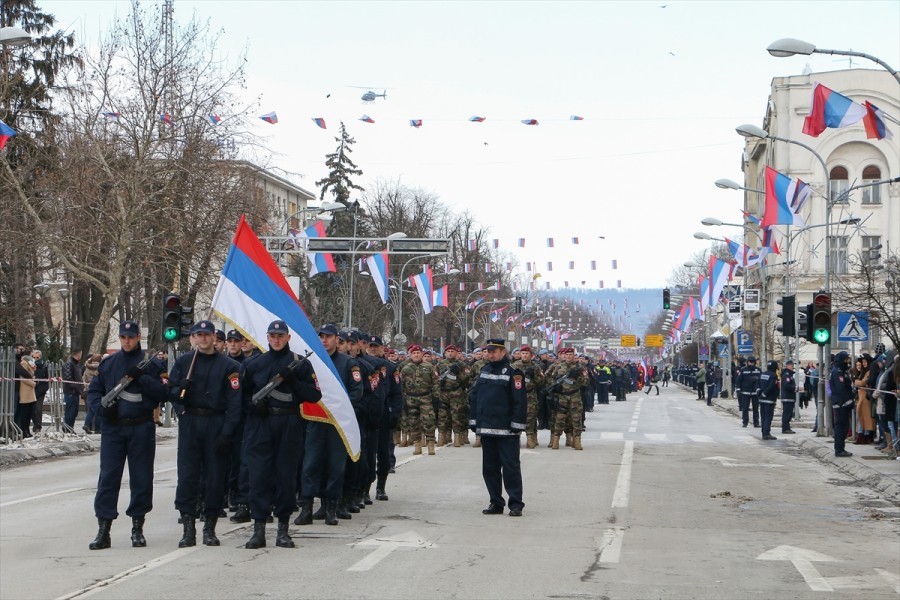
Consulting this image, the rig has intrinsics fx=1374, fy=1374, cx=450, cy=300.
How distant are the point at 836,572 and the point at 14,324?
3553 centimetres

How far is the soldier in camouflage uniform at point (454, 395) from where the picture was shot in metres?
26.5

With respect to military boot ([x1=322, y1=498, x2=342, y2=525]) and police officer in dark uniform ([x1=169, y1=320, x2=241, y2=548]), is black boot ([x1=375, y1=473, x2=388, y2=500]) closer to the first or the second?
military boot ([x1=322, y1=498, x2=342, y2=525])

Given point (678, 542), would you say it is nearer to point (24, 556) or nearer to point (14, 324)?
point (24, 556)

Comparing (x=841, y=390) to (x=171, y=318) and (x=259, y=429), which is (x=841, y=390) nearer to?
(x=171, y=318)

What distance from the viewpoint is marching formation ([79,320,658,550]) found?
1209 centimetres

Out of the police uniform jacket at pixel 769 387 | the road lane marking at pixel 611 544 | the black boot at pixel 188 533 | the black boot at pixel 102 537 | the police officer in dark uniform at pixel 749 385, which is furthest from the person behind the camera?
the police officer in dark uniform at pixel 749 385

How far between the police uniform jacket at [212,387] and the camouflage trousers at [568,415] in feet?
49.2

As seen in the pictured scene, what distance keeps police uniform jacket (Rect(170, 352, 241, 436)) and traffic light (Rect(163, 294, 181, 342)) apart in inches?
628

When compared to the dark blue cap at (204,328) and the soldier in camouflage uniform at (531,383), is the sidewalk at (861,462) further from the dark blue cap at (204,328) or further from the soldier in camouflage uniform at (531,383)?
the dark blue cap at (204,328)

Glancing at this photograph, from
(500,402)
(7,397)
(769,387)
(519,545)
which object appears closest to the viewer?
(519,545)

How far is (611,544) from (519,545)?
873 mm

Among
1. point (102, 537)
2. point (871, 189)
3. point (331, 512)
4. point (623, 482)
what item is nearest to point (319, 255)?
point (623, 482)

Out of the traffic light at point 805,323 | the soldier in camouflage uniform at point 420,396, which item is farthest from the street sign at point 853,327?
the soldier in camouflage uniform at point 420,396

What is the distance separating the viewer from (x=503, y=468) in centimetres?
1494
